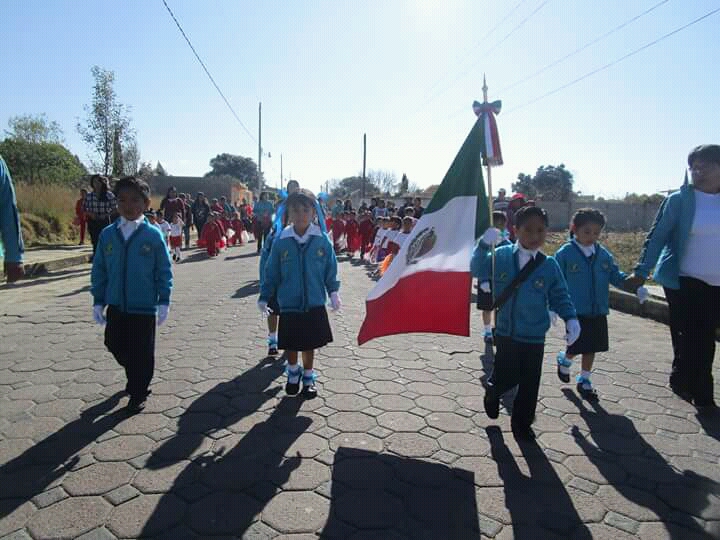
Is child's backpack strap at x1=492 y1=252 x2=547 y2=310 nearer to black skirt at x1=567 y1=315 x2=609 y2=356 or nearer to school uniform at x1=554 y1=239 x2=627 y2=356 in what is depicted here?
school uniform at x1=554 y1=239 x2=627 y2=356

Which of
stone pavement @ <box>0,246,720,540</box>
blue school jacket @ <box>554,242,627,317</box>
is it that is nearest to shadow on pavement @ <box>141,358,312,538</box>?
stone pavement @ <box>0,246,720,540</box>

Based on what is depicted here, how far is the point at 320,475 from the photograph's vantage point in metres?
2.93

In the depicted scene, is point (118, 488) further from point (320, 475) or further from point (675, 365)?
point (675, 365)

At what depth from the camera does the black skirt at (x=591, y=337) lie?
13.8ft

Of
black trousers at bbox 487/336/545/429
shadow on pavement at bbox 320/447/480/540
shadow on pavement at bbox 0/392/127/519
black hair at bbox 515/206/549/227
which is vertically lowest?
shadow on pavement at bbox 320/447/480/540

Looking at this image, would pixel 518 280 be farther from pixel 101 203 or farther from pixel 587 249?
pixel 101 203

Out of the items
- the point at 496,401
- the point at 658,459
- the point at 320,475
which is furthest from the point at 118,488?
the point at 658,459

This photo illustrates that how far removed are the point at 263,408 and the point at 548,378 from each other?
105 inches

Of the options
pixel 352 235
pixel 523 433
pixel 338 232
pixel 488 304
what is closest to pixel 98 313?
pixel 523 433

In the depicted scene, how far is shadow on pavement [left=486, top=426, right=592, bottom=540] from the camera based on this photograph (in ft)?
8.08

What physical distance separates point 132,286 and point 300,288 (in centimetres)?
123

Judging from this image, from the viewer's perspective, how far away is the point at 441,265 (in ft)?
12.3

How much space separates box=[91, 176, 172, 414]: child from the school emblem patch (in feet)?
5.99

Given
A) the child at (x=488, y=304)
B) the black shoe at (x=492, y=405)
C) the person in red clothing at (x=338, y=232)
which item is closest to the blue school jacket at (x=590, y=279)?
the child at (x=488, y=304)
